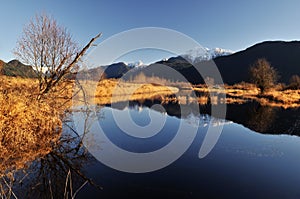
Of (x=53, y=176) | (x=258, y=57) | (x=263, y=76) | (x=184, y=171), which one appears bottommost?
(x=53, y=176)

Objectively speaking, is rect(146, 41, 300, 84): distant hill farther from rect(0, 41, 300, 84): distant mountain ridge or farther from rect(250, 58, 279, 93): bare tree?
rect(250, 58, 279, 93): bare tree

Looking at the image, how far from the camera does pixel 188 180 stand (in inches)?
210

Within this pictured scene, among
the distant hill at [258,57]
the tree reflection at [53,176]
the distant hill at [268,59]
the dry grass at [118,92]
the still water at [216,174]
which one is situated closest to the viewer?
the tree reflection at [53,176]

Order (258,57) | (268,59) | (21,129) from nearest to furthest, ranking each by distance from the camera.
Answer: (21,129) < (268,59) < (258,57)

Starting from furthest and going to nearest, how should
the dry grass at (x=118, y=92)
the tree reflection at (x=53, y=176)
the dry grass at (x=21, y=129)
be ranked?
the dry grass at (x=118, y=92)
the dry grass at (x=21, y=129)
the tree reflection at (x=53, y=176)

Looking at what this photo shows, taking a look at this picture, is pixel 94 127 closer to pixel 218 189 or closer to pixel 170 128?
pixel 170 128

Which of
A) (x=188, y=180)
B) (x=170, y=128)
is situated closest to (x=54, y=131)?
(x=170, y=128)

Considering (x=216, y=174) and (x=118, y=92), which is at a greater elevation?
(x=118, y=92)

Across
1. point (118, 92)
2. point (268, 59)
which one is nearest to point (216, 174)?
point (118, 92)

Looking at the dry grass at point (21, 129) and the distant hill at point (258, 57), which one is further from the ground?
the distant hill at point (258, 57)

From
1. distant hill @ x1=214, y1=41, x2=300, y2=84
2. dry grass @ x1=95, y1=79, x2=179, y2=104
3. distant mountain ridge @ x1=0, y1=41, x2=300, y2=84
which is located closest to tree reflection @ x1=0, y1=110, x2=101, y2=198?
dry grass @ x1=95, y1=79, x2=179, y2=104

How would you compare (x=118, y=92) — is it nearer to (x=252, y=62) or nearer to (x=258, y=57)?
(x=252, y=62)

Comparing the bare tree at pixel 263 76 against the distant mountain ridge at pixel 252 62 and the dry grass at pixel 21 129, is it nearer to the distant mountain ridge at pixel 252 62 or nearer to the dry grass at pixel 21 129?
the dry grass at pixel 21 129

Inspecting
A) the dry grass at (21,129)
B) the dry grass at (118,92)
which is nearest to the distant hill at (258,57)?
the dry grass at (118,92)
